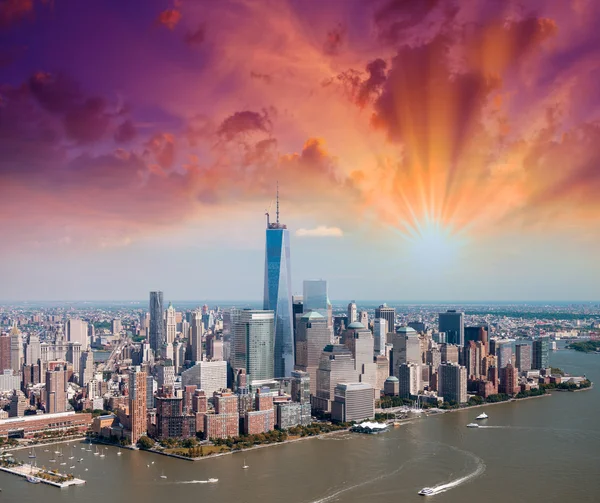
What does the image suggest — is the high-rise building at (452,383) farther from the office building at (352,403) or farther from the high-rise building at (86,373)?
the high-rise building at (86,373)

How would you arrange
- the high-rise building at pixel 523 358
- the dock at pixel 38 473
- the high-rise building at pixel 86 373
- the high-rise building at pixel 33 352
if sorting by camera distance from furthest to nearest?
1. the high-rise building at pixel 523 358
2. the high-rise building at pixel 33 352
3. the high-rise building at pixel 86 373
4. the dock at pixel 38 473

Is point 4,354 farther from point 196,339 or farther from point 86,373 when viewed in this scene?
point 196,339

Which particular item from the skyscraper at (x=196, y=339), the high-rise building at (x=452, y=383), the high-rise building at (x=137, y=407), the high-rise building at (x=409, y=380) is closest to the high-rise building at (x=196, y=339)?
the skyscraper at (x=196, y=339)

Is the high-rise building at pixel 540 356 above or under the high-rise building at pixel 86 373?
above

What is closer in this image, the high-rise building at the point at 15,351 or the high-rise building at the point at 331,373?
the high-rise building at the point at 331,373

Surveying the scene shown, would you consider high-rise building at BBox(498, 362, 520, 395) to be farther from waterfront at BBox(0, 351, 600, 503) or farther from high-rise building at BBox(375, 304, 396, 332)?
high-rise building at BBox(375, 304, 396, 332)

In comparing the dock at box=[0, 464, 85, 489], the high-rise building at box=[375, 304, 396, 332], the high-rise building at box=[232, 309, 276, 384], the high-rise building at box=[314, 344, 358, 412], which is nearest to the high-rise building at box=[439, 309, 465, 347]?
the high-rise building at box=[375, 304, 396, 332]

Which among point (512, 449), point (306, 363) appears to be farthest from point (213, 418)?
point (306, 363)
